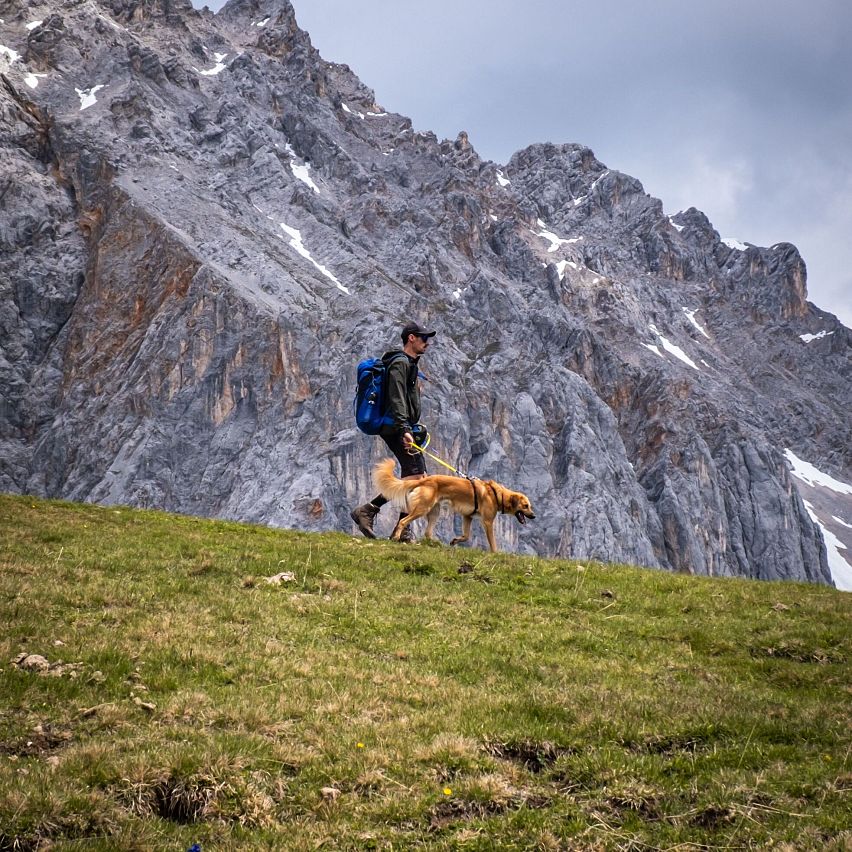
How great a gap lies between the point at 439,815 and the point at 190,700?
3.05m

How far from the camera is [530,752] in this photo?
7230 millimetres

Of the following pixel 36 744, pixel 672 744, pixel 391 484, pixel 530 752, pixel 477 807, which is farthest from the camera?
pixel 391 484

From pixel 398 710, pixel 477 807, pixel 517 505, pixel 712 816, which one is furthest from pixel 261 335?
pixel 712 816

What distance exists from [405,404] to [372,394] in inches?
32.2

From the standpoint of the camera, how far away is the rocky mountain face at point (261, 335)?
114375 millimetres

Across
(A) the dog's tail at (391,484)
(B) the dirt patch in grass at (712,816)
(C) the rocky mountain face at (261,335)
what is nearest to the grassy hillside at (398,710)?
(B) the dirt patch in grass at (712,816)

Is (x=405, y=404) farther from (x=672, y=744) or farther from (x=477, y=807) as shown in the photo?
(x=477, y=807)

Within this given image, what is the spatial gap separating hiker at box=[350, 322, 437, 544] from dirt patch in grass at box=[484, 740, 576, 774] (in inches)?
374

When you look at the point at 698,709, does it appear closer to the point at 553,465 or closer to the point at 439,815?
the point at 439,815

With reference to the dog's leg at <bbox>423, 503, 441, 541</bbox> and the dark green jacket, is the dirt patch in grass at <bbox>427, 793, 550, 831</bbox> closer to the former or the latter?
the dark green jacket

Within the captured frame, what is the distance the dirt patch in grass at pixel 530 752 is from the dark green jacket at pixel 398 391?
9.99 meters

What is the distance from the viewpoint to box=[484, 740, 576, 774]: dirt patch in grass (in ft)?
23.2

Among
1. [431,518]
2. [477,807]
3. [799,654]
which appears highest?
[431,518]

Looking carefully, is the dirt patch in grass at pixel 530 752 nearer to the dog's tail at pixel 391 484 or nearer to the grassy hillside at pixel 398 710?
the grassy hillside at pixel 398 710
